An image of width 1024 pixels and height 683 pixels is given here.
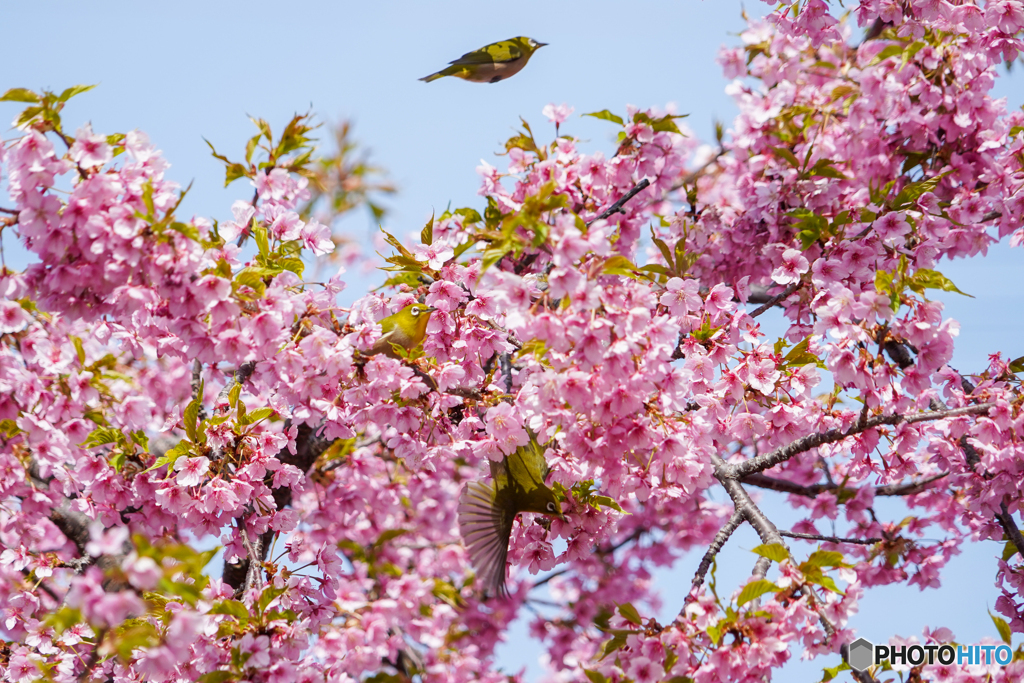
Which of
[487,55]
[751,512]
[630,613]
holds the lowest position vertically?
[630,613]

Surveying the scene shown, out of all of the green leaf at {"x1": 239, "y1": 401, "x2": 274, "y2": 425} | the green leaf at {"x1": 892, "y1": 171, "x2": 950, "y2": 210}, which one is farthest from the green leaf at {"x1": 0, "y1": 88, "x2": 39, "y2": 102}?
the green leaf at {"x1": 892, "y1": 171, "x2": 950, "y2": 210}

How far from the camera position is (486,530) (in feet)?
11.6

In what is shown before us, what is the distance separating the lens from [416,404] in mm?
3232

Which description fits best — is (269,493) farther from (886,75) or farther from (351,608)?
(886,75)

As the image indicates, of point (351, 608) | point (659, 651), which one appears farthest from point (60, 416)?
point (659, 651)

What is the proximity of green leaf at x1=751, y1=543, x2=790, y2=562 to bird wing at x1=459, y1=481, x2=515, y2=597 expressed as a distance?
1.19 m

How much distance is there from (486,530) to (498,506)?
0.14 metres

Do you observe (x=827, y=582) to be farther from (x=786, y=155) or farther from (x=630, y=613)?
(x=786, y=155)

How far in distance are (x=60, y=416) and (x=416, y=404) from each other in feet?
6.05

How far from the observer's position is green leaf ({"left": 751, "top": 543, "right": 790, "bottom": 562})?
2965 mm

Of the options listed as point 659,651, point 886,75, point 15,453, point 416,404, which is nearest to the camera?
point 659,651

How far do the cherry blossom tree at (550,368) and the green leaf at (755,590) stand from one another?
11 mm

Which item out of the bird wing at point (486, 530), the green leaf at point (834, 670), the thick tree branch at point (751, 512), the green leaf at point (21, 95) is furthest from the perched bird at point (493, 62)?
Answer: the green leaf at point (834, 670)

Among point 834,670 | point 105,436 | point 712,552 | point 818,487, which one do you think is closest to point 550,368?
point 712,552
